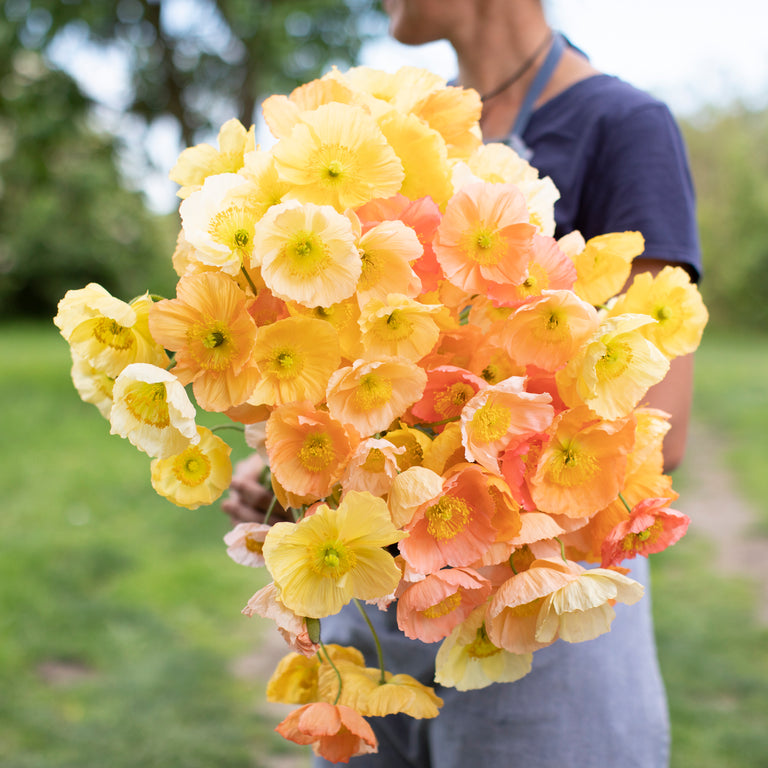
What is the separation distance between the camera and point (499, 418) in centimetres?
83

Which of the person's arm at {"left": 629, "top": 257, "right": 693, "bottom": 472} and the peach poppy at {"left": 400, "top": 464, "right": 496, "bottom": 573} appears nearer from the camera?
the peach poppy at {"left": 400, "top": 464, "right": 496, "bottom": 573}

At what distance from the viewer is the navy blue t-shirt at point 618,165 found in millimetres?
1416

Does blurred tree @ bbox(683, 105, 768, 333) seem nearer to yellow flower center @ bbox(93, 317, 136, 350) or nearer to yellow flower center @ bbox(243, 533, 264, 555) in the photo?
yellow flower center @ bbox(243, 533, 264, 555)

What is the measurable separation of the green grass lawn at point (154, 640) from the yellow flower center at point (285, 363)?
3232mm

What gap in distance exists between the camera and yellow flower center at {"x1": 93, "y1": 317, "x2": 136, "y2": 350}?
90 cm

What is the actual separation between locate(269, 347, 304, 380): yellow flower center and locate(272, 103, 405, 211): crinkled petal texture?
17cm

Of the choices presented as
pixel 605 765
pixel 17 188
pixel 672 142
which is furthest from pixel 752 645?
pixel 17 188

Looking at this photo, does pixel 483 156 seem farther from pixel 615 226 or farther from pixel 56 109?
pixel 56 109

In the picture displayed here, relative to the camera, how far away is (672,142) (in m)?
1.45

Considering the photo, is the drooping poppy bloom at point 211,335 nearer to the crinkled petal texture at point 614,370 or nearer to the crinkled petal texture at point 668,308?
the crinkled petal texture at point 614,370

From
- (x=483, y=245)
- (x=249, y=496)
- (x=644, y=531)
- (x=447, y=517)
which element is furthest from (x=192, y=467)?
(x=249, y=496)

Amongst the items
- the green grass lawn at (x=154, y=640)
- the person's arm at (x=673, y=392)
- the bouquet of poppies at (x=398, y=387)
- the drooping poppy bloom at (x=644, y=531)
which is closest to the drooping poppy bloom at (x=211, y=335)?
the bouquet of poppies at (x=398, y=387)

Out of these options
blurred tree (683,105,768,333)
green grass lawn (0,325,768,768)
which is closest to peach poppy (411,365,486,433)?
green grass lawn (0,325,768,768)

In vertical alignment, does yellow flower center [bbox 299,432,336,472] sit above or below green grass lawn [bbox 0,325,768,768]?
below
